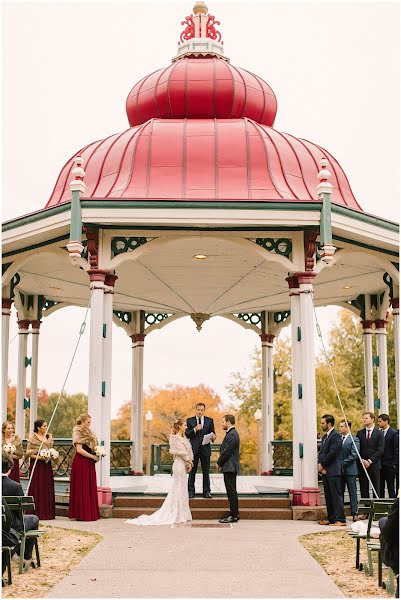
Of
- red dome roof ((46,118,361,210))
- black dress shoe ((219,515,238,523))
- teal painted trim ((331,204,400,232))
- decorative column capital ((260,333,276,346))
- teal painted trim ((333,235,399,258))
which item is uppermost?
red dome roof ((46,118,361,210))

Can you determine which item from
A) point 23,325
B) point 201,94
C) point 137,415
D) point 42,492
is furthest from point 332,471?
point 23,325

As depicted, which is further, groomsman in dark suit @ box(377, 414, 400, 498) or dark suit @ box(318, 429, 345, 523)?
groomsman in dark suit @ box(377, 414, 400, 498)

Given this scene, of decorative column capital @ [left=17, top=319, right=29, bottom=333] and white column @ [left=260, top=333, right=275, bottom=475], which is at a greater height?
decorative column capital @ [left=17, top=319, right=29, bottom=333]

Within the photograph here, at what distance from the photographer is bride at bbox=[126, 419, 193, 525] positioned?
11.6m

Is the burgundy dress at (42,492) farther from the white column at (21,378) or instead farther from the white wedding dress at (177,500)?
the white column at (21,378)

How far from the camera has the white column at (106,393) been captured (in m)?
12.3

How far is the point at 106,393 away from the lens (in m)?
12.6

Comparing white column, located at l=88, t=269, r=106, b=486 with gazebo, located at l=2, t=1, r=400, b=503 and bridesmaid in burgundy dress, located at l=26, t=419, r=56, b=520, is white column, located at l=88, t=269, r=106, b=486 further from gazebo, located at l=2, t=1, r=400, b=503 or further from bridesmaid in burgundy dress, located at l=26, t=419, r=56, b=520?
bridesmaid in burgundy dress, located at l=26, t=419, r=56, b=520

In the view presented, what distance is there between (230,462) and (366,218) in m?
4.95

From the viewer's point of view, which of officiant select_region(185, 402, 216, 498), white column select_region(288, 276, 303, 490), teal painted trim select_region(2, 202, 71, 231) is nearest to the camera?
white column select_region(288, 276, 303, 490)

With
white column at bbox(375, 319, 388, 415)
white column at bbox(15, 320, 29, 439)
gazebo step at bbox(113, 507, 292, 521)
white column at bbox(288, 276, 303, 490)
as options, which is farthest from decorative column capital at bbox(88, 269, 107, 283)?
white column at bbox(375, 319, 388, 415)

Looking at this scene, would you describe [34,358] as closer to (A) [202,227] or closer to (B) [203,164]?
(B) [203,164]

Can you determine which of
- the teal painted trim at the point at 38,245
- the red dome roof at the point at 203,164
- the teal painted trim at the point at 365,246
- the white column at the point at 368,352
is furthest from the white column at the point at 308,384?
the white column at the point at 368,352

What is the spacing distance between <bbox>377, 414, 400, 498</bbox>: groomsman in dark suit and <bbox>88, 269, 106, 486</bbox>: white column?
15.4ft
